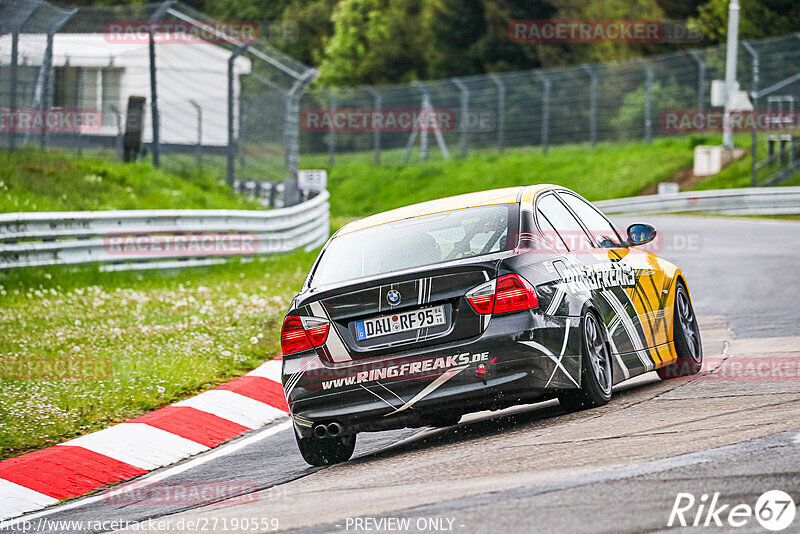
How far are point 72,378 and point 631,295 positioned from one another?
441cm

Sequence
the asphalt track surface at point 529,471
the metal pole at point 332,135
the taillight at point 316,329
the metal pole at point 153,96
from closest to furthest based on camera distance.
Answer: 1. the asphalt track surface at point 529,471
2. the taillight at point 316,329
3. the metal pole at point 153,96
4. the metal pole at point 332,135

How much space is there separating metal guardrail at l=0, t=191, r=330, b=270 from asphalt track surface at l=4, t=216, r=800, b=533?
26.1ft

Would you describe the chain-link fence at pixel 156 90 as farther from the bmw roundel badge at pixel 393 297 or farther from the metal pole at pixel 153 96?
the bmw roundel badge at pixel 393 297

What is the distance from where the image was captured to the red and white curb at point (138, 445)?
732 cm

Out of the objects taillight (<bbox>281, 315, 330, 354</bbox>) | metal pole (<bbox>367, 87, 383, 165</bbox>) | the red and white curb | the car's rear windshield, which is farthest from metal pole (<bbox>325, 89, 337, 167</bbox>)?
taillight (<bbox>281, 315, 330, 354</bbox>)

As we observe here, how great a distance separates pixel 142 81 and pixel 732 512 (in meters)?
20.1

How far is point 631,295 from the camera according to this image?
8.32m

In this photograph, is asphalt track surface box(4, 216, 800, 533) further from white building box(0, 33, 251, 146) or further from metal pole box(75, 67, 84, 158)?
metal pole box(75, 67, 84, 158)

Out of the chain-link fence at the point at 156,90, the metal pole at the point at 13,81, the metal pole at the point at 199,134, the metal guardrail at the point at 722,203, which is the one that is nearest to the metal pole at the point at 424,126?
the metal guardrail at the point at 722,203

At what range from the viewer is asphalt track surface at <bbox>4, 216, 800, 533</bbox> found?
525 cm

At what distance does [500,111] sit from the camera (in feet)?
139

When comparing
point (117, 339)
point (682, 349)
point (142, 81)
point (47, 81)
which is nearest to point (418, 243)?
point (682, 349)

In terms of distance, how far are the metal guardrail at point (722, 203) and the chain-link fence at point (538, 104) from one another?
6.43m

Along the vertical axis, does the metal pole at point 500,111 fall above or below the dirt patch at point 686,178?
above
